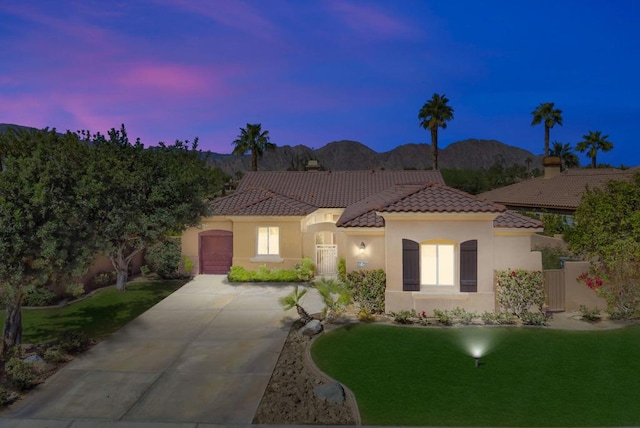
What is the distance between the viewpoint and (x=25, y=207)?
32.6 ft

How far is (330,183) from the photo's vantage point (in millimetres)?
33219

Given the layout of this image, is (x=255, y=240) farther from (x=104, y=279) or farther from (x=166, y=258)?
(x=104, y=279)

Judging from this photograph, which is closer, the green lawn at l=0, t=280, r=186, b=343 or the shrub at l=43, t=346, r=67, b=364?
the shrub at l=43, t=346, r=67, b=364

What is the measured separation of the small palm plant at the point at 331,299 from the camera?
1377 centimetres

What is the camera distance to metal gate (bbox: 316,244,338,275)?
2184 centimetres

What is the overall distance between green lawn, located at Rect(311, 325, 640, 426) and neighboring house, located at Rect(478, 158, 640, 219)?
69.9ft

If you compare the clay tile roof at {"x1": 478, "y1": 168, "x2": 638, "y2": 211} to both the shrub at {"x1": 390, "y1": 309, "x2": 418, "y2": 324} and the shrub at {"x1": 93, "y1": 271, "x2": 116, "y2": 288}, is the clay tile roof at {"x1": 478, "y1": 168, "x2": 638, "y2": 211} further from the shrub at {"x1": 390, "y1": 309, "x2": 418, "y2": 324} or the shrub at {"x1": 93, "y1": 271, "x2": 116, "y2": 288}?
the shrub at {"x1": 93, "y1": 271, "x2": 116, "y2": 288}

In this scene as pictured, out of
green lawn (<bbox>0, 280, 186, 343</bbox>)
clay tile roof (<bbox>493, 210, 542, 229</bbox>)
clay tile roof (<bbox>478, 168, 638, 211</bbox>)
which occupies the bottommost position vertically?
green lawn (<bbox>0, 280, 186, 343</bbox>)

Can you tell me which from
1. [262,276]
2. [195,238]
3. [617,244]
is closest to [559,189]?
[617,244]

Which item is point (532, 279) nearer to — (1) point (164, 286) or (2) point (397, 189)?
(2) point (397, 189)

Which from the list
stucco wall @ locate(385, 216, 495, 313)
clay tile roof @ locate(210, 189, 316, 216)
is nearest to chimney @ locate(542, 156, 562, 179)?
clay tile roof @ locate(210, 189, 316, 216)

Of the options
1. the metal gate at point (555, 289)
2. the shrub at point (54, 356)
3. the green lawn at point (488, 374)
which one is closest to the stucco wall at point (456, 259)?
the green lawn at point (488, 374)

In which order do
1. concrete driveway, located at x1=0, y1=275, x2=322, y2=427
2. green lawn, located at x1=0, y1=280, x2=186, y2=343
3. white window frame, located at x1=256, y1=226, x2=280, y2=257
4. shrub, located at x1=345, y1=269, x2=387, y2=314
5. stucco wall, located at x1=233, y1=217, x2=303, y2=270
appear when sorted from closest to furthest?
concrete driveway, located at x1=0, y1=275, x2=322, y2=427, green lawn, located at x1=0, y1=280, x2=186, y2=343, shrub, located at x1=345, y1=269, x2=387, y2=314, stucco wall, located at x1=233, y1=217, x2=303, y2=270, white window frame, located at x1=256, y1=226, x2=280, y2=257

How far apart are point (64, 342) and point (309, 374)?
6.77m
